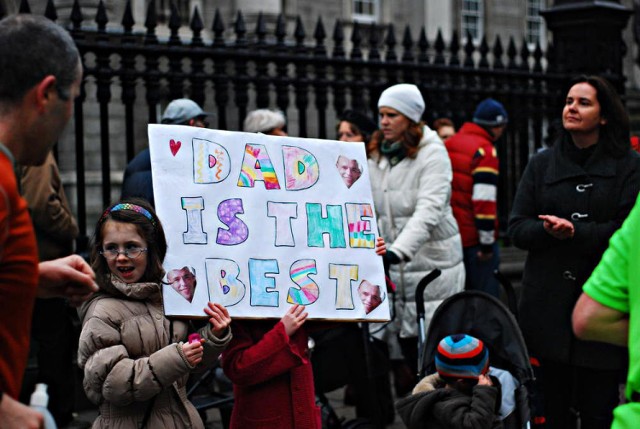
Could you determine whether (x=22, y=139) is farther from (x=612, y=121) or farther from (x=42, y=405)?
(x=612, y=121)

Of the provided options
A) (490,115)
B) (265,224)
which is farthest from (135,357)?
(490,115)

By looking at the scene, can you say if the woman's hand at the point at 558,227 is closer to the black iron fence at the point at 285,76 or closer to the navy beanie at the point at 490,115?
the black iron fence at the point at 285,76

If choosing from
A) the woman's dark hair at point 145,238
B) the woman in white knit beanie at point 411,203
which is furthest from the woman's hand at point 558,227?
the woman's dark hair at point 145,238

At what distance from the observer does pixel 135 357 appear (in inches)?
169

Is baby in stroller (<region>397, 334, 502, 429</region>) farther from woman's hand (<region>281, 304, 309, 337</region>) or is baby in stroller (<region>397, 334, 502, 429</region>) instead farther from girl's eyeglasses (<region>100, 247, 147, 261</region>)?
girl's eyeglasses (<region>100, 247, 147, 261</region>)

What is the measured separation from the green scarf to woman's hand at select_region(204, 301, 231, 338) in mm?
2612

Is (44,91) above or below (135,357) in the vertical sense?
above

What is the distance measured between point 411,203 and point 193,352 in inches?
113

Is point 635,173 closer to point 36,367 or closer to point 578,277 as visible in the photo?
point 578,277

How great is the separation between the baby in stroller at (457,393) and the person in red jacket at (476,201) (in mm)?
3093

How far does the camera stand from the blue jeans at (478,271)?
321 inches

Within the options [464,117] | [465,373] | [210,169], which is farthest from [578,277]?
[464,117]

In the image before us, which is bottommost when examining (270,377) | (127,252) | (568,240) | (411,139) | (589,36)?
(270,377)

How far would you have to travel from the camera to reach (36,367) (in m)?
7.30
